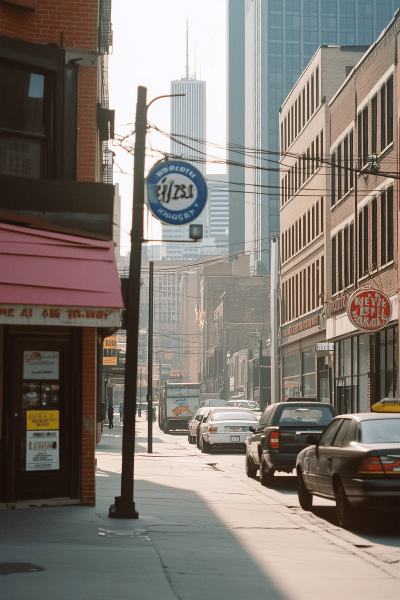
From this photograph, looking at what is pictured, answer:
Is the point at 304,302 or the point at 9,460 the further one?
the point at 304,302

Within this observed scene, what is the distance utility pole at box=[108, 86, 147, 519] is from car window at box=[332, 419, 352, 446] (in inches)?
113

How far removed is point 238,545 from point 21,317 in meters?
3.60

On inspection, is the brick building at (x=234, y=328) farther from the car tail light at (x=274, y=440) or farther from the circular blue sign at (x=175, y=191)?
the circular blue sign at (x=175, y=191)

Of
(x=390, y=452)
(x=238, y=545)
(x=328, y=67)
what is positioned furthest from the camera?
(x=328, y=67)

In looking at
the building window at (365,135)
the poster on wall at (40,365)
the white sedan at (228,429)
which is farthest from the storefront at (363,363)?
the poster on wall at (40,365)

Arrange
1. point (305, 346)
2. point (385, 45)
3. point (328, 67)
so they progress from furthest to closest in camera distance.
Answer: point (305, 346), point (328, 67), point (385, 45)

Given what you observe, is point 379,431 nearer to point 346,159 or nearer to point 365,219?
point 365,219

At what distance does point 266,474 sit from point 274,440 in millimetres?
890

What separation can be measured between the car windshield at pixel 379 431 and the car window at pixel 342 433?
18.7 inches

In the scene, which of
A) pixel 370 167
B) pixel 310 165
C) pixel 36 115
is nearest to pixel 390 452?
pixel 36 115

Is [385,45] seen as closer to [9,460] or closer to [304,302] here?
[304,302]

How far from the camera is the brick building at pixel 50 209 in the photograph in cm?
1242

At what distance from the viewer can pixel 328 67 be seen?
44.5 meters

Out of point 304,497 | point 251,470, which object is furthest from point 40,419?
point 251,470
